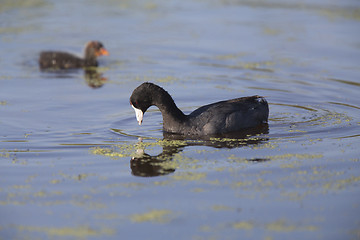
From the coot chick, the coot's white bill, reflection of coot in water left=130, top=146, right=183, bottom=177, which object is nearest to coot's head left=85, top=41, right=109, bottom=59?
the coot chick

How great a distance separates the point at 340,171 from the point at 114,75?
19.9 feet

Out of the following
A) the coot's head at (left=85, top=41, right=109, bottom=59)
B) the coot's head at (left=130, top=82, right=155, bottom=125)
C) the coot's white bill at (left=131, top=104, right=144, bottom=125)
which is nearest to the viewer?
the coot's head at (left=130, top=82, right=155, bottom=125)

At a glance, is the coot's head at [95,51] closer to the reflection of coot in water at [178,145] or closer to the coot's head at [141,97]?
the coot's head at [141,97]

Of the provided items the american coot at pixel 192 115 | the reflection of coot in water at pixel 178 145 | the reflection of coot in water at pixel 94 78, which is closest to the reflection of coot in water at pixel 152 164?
the reflection of coot in water at pixel 178 145

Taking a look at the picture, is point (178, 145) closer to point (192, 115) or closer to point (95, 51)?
point (192, 115)

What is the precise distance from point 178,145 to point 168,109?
0.69 meters

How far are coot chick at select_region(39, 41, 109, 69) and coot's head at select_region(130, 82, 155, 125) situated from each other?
14.8ft

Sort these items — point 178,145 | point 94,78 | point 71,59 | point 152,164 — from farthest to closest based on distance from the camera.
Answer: point 71,59
point 94,78
point 178,145
point 152,164

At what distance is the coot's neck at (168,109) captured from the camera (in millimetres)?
7383

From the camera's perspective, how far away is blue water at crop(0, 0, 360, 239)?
15.6 feet

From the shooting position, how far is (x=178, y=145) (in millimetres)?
6902

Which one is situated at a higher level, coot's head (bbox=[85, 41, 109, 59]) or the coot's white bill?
coot's head (bbox=[85, 41, 109, 59])

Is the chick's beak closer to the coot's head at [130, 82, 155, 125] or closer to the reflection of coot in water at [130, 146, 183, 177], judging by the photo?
the coot's head at [130, 82, 155, 125]

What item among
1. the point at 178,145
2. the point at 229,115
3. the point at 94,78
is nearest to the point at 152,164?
the point at 178,145
